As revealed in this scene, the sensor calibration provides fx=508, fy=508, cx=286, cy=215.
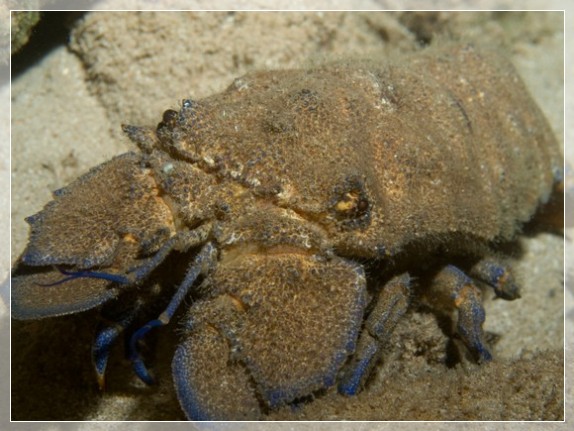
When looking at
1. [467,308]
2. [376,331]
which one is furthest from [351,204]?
[467,308]

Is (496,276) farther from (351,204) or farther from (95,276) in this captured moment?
(95,276)

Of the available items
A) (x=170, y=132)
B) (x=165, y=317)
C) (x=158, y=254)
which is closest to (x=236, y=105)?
(x=170, y=132)

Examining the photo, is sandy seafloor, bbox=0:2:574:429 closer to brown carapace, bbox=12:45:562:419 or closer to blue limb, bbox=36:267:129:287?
brown carapace, bbox=12:45:562:419

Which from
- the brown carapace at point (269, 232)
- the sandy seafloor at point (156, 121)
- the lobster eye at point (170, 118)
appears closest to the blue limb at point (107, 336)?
the brown carapace at point (269, 232)

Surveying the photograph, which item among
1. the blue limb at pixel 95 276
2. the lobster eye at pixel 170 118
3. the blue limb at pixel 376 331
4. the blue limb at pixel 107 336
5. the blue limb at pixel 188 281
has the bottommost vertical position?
the blue limb at pixel 376 331

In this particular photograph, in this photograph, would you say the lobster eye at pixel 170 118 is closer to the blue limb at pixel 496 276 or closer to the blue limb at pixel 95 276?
the blue limb at pixel 95 276

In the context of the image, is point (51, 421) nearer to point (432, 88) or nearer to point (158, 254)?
point (158, 254)

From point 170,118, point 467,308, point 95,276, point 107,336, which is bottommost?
point 467,308
